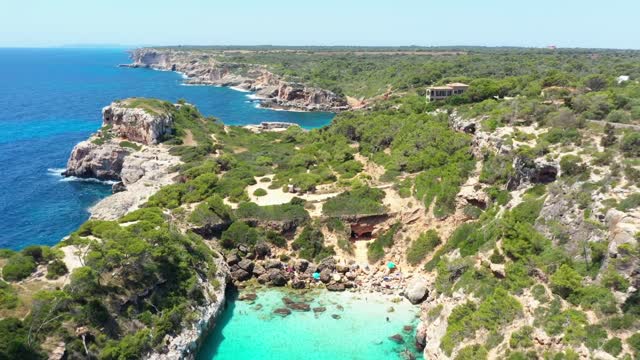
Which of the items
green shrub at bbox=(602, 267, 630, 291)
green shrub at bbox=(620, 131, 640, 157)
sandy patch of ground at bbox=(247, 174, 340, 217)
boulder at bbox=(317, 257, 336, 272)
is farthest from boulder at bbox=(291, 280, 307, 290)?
green shrub at bbox=(620, 131, 640, 157)

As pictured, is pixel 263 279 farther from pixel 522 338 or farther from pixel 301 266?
pixel 522 338

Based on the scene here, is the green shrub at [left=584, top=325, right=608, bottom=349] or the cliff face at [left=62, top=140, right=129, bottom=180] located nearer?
the green shrub at [left=584, top=325, right=608, bottom=349]

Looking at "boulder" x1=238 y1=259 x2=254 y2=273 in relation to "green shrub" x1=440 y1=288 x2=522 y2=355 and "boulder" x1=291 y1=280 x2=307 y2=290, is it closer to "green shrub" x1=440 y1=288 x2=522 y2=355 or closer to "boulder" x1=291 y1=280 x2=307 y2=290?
"boulder" x1=291 y1=280 x2=307 y2=290

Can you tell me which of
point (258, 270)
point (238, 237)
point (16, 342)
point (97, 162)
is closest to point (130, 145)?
point (97, 162)

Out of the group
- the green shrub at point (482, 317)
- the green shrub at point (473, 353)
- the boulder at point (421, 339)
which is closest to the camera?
the green shrub at point (473, 353)

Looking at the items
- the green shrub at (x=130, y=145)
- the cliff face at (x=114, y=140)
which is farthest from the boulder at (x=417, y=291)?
the green shrub at (x=130, y=145)

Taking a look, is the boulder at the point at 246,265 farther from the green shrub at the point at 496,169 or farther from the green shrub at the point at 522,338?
the green shrub at the point at 522,338
